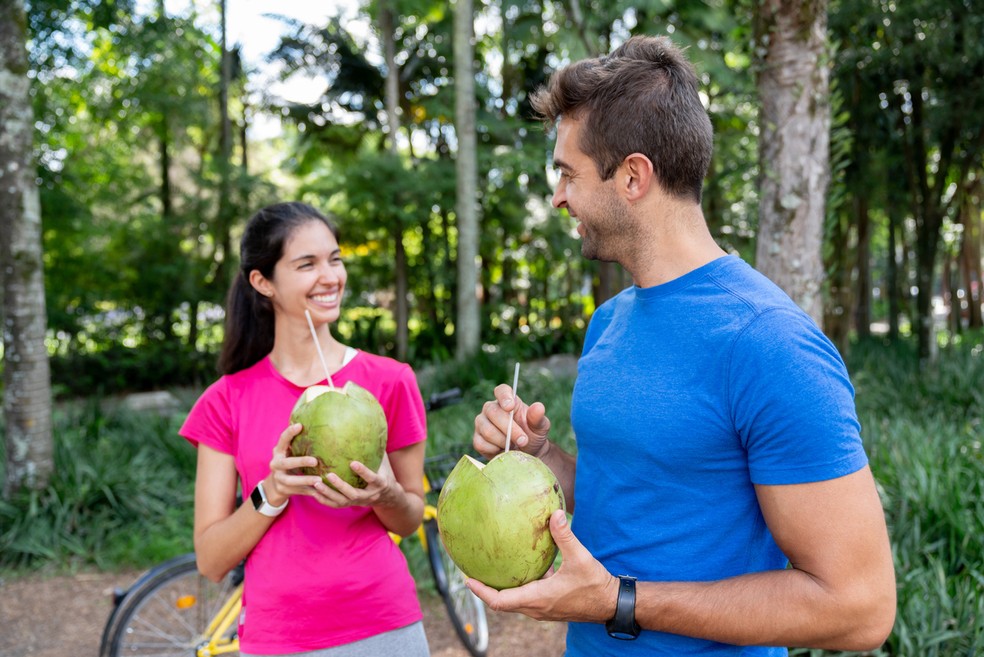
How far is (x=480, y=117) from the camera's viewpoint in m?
11.9

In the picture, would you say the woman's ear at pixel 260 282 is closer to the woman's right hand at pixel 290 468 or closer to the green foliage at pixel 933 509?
the woman's right hand at pixel 290 468

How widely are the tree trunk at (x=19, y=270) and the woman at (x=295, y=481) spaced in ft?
12.2

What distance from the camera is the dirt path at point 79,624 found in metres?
4.31

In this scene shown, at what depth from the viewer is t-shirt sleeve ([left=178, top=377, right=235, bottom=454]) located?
212 cm

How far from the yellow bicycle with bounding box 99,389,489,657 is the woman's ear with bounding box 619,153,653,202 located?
2.18m

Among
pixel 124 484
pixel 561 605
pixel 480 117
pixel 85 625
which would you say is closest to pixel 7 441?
pixel 124 484

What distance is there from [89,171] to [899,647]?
1483 centimetres

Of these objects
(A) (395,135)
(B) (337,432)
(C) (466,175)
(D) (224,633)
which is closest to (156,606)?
(D) (224,633)

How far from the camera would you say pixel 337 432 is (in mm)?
1764

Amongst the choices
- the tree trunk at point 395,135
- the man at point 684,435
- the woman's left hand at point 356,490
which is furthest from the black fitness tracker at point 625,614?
the tree trunk at point 395,135

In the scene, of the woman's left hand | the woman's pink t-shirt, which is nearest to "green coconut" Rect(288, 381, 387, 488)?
the woman's left hand

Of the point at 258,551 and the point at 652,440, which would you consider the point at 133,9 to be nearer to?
the point at 258,551

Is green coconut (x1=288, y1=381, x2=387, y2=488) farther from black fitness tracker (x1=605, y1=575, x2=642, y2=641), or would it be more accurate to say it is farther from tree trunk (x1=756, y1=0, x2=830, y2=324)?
tree trunk (x1=756, y1=0, x2=830, y2=324)

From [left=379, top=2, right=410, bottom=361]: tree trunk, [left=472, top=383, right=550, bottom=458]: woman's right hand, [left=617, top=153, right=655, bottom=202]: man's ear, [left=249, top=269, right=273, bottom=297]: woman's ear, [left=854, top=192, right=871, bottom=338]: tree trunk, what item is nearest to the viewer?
[left=617, top=153, right=655, bottom=202]: man's ear
